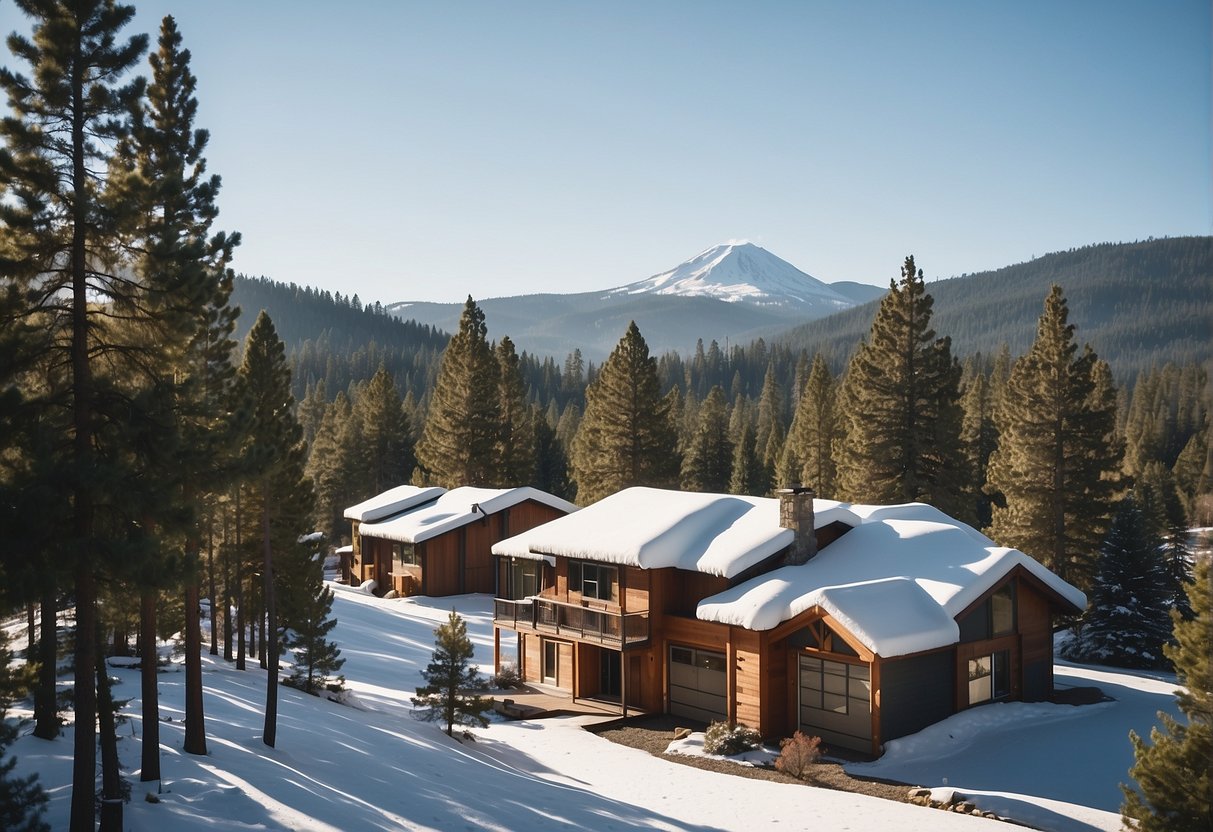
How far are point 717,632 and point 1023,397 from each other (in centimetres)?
1895

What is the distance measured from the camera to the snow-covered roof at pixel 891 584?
20.9 meters

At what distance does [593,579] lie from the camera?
27.7 meters

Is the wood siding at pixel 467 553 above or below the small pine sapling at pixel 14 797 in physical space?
below

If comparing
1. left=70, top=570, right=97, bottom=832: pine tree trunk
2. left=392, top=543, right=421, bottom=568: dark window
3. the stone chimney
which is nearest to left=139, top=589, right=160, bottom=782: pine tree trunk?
left=70, top=570, right=97, bottom=832: pine tree trunk

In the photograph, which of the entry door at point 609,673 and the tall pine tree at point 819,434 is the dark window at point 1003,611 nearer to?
the entry door at point 609,673

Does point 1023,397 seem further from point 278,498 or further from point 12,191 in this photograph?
point 12,191

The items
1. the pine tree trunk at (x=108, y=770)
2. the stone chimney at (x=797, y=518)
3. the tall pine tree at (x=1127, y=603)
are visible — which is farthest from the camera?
the tall pine tree at (x=1127, y=603)

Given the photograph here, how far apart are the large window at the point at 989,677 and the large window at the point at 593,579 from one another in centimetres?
948

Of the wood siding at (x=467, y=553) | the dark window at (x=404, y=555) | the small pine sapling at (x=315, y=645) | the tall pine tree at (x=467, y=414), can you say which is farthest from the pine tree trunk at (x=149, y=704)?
the tall pine tree at (x=467, y=414)

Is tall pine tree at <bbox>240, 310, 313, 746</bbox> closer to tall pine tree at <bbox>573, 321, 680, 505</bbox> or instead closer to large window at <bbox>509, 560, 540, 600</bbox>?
large window at <bbox>509, 560, 540, 600</bbox>

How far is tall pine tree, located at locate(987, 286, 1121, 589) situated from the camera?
117ft

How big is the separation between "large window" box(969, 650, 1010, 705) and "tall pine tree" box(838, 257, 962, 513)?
45.5 feet

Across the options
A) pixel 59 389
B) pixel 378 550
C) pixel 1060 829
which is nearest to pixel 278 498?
pixel 59 389

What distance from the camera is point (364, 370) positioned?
168 m
